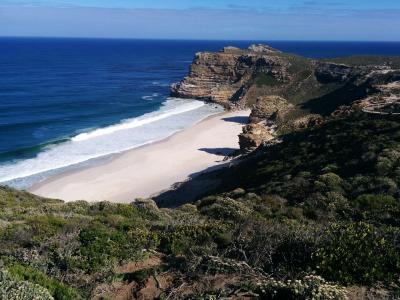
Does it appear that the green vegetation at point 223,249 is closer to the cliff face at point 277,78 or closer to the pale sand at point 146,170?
the pale sand at point 146,170

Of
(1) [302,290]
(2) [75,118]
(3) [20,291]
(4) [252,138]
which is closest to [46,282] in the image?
(3) [20,291]

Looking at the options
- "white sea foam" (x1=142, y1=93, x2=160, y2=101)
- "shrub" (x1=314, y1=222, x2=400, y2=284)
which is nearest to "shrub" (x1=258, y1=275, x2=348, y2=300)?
"shrub" (x1=314, y1=222, x2=400, y2=284)

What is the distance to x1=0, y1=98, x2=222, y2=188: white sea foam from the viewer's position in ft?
125

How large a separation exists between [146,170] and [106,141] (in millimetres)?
11187

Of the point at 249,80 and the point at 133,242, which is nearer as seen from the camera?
the point at 133,242

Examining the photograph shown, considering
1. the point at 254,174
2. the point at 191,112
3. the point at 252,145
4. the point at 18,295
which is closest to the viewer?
the point at 18,295

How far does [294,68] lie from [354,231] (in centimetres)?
7400

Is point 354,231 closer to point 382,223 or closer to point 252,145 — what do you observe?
point 382,223

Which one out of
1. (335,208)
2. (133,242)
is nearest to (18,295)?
(133,242)

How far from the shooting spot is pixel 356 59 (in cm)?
7925

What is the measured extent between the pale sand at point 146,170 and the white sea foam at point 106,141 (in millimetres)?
1979

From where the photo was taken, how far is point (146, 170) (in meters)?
39.4

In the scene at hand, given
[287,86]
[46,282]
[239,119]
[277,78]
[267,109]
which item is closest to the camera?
[46,282]

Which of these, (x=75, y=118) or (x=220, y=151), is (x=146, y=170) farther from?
(x=75, y=118)
